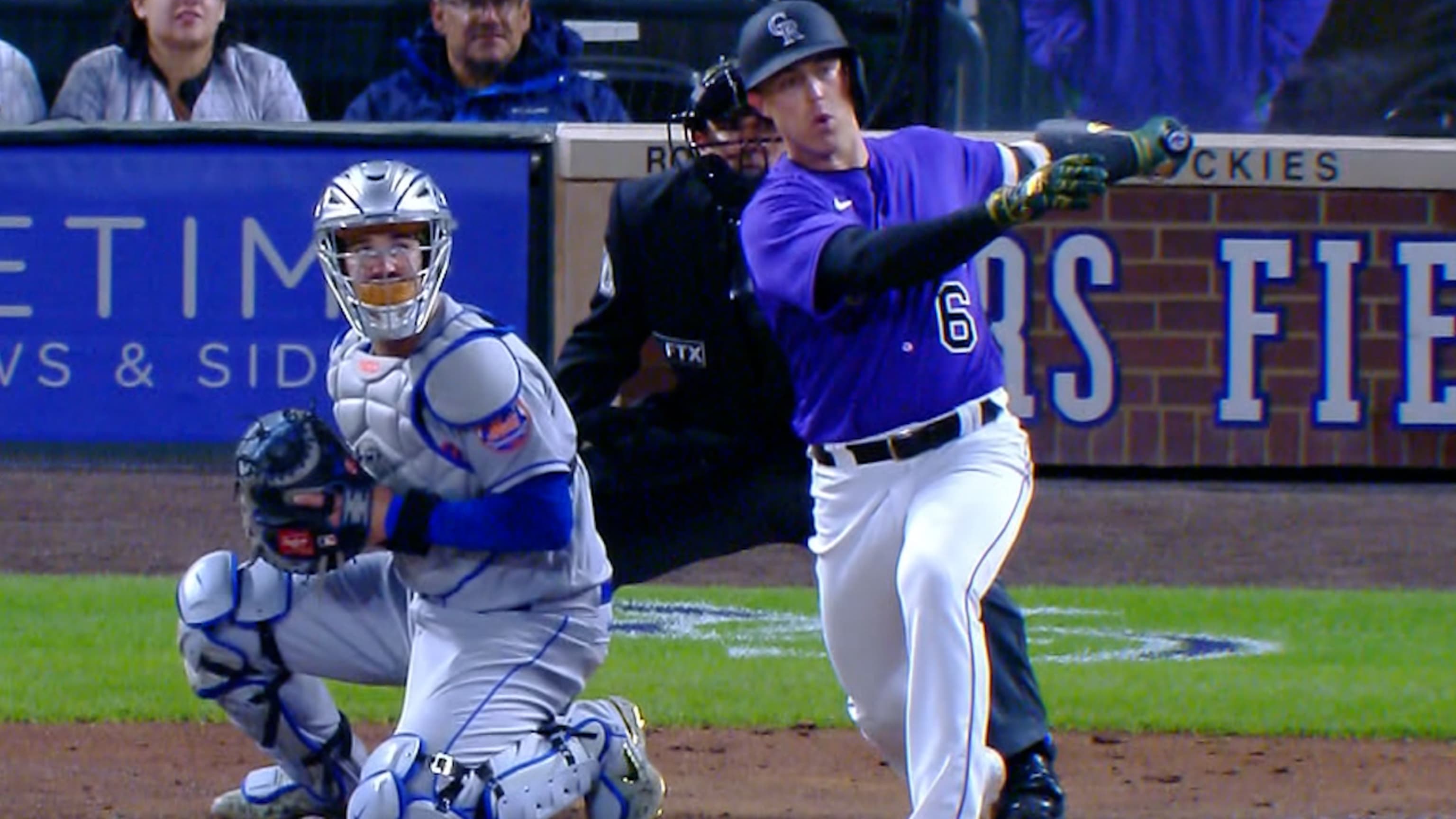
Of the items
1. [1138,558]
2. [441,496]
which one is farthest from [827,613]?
[1138,558]

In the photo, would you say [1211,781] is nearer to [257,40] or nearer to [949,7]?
[949,7]

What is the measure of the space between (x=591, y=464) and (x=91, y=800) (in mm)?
1428

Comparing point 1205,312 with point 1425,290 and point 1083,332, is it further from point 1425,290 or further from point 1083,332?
point 1425,290

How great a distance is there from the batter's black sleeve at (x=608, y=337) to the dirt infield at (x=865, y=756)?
87 cm

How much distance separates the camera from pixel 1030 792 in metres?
4.90

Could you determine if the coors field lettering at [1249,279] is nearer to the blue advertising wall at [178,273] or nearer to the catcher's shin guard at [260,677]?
the blue advertising wall at [178,273]

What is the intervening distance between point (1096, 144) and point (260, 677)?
1884mm

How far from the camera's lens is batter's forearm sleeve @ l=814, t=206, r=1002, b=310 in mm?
4324

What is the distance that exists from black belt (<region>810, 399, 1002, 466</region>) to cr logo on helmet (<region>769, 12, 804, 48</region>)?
752 millimetres

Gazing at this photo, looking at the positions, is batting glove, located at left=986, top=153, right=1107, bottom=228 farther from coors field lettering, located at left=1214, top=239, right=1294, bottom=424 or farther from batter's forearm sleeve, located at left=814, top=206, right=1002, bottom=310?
coors field lettering, located at left=1214, top=239, right=1294, bottom=424

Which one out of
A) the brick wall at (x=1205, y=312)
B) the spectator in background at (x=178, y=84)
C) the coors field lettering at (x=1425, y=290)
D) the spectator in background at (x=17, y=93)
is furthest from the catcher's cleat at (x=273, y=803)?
the coors field lettering at (x=1425, y=290)

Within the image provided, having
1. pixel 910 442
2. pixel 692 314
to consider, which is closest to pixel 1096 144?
pixel 910 442

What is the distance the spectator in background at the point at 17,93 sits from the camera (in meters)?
9.86

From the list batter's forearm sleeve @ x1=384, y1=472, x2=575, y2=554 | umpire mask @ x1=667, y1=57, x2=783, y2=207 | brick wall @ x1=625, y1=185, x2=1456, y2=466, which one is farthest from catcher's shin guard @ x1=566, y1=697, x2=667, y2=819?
brick wall @ x1=625, y1=185, x2=1456, y2=466
